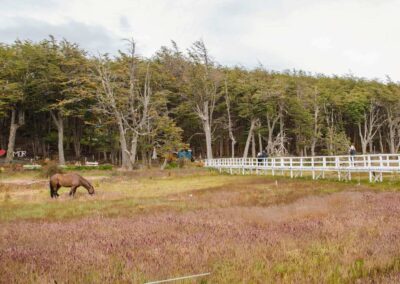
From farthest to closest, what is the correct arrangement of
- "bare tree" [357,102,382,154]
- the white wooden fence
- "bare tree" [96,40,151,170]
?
"bare tree" [357,102,382,154] < "bare tree" [96,40,151,170] < the white wooden fence

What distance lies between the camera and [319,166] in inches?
1196

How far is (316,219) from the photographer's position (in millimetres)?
12086

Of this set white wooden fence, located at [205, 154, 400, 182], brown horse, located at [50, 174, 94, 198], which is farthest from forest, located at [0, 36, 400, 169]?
brown horse, located at [50, 174, 94, 198]

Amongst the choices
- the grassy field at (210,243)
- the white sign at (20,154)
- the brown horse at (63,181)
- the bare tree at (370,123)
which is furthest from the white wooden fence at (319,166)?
the white sign at (20,154)

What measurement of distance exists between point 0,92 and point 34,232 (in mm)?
47570

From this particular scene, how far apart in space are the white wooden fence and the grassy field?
903cm

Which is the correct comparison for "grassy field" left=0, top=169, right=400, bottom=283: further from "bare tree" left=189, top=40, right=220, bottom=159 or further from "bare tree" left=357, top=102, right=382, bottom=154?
"bare tree" left=357, top=102, right=382, bottom=154

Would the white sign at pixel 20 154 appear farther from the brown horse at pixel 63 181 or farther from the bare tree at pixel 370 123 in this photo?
the bare tree at pixel 370 123

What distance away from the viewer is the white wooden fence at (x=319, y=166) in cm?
2512

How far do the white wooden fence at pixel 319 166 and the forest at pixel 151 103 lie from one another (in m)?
11.8

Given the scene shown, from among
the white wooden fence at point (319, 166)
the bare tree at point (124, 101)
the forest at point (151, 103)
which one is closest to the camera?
the white wooden fence at point (319, 166)

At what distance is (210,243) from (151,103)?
49859 millimetres

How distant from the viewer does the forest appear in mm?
56375

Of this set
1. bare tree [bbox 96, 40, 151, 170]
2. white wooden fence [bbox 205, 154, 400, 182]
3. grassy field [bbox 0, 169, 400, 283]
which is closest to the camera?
grassy field [bbox 0, 169, 400, 283]
